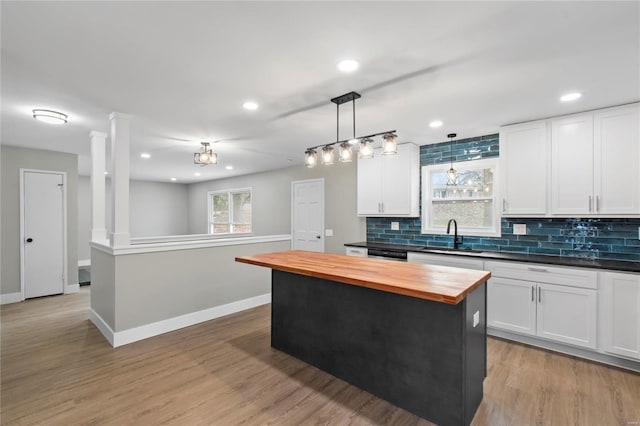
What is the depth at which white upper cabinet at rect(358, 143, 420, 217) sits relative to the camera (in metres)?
4.23

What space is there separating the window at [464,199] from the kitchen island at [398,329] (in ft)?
6.48

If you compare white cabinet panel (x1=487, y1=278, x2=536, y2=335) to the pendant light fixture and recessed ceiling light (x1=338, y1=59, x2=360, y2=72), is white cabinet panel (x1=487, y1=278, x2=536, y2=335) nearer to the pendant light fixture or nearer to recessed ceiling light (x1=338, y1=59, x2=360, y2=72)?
the pendant light fixture

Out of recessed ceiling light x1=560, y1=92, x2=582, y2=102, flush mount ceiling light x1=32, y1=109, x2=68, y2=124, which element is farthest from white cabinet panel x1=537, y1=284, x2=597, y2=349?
flush mount ceiling light x1=32, y1=109, x2=68, y2=124

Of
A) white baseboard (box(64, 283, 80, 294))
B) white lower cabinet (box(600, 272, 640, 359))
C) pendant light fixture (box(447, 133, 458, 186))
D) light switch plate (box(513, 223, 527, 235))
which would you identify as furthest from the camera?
white baseboard (box(64, 283, 80, 294))

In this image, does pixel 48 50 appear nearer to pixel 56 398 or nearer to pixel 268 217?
pixel 56 398

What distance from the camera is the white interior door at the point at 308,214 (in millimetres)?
5857

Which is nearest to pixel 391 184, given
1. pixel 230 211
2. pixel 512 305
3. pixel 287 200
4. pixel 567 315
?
pixel 512 305

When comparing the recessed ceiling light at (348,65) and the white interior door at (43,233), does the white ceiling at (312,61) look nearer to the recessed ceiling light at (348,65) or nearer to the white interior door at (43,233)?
the recessed ceiling light at (348,65)

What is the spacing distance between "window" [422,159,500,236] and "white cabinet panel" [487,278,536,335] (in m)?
0.82

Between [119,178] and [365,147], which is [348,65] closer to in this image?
[365,147]

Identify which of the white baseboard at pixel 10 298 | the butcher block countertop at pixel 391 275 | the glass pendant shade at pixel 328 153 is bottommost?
the white baseboard at pixel 10 298

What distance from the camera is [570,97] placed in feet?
8.66

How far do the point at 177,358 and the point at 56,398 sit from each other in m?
0.86

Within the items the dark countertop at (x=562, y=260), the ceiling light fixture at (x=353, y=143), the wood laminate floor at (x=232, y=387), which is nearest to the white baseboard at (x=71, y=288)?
the wood laminate floor at (x=232, y=387)
